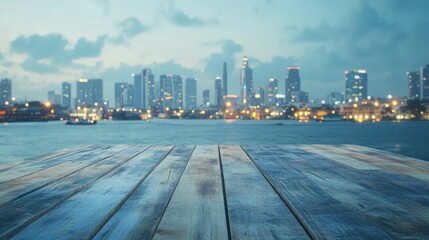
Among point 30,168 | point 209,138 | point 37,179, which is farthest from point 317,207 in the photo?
point 209,138

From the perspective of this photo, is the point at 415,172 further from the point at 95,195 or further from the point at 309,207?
the point at 95,195

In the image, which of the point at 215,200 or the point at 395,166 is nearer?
the point at 215,200

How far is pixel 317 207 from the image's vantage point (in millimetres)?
2303

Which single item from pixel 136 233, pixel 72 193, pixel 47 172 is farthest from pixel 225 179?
pixel 47 172

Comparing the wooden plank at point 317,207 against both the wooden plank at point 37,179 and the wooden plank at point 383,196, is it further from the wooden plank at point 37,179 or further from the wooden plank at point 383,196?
the wooden plank at point 37,179

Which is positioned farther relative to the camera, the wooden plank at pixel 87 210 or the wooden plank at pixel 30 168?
the wooden plank at pixel 30 168

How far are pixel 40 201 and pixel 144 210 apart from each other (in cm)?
76

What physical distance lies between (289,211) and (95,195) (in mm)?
1350

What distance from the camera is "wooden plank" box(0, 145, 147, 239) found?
1.97 metres

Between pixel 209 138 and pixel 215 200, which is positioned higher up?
pixel 215 200

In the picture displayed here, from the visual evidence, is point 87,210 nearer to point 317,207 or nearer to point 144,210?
point 144,210

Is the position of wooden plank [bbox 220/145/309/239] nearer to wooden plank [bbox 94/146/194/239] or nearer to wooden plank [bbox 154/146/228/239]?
wooden plank [bbox 154/146/228/239]

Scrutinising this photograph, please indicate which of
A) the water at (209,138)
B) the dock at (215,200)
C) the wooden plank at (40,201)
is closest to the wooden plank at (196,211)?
the dock at (215,200)

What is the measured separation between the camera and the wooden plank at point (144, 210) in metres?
1.82
